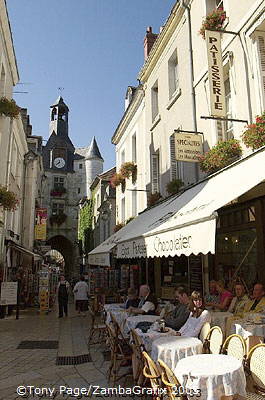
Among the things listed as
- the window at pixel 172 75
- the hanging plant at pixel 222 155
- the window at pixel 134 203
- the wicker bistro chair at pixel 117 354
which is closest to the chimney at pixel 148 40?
the window at pixel 172 75

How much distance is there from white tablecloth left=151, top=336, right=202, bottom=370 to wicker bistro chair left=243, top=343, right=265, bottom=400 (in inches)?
31.6

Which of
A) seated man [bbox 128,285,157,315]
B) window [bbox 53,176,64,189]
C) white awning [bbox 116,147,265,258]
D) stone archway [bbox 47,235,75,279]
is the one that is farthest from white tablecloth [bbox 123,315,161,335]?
window [bbox 53,176,64,189]

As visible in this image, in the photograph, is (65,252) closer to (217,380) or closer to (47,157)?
(47,157)

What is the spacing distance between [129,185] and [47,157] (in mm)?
30550

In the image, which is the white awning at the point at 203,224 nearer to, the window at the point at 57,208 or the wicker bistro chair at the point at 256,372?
the wicker bistro chair at the point at 256,372

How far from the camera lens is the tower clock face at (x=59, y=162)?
145 ft

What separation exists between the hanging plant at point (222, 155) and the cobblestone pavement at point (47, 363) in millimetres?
4381

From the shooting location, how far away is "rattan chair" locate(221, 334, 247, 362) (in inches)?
143

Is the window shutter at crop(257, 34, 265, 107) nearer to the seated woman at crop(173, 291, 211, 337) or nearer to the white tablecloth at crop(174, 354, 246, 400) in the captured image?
the seated woman at crop(173, 291, 211, 337)

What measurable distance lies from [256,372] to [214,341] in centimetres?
90

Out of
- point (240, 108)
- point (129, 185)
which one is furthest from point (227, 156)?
point (129, 185)

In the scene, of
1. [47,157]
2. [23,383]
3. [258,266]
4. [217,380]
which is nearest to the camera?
[217,380]

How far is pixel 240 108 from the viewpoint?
7258 mm

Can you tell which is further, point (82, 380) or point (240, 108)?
point (240, 108)
